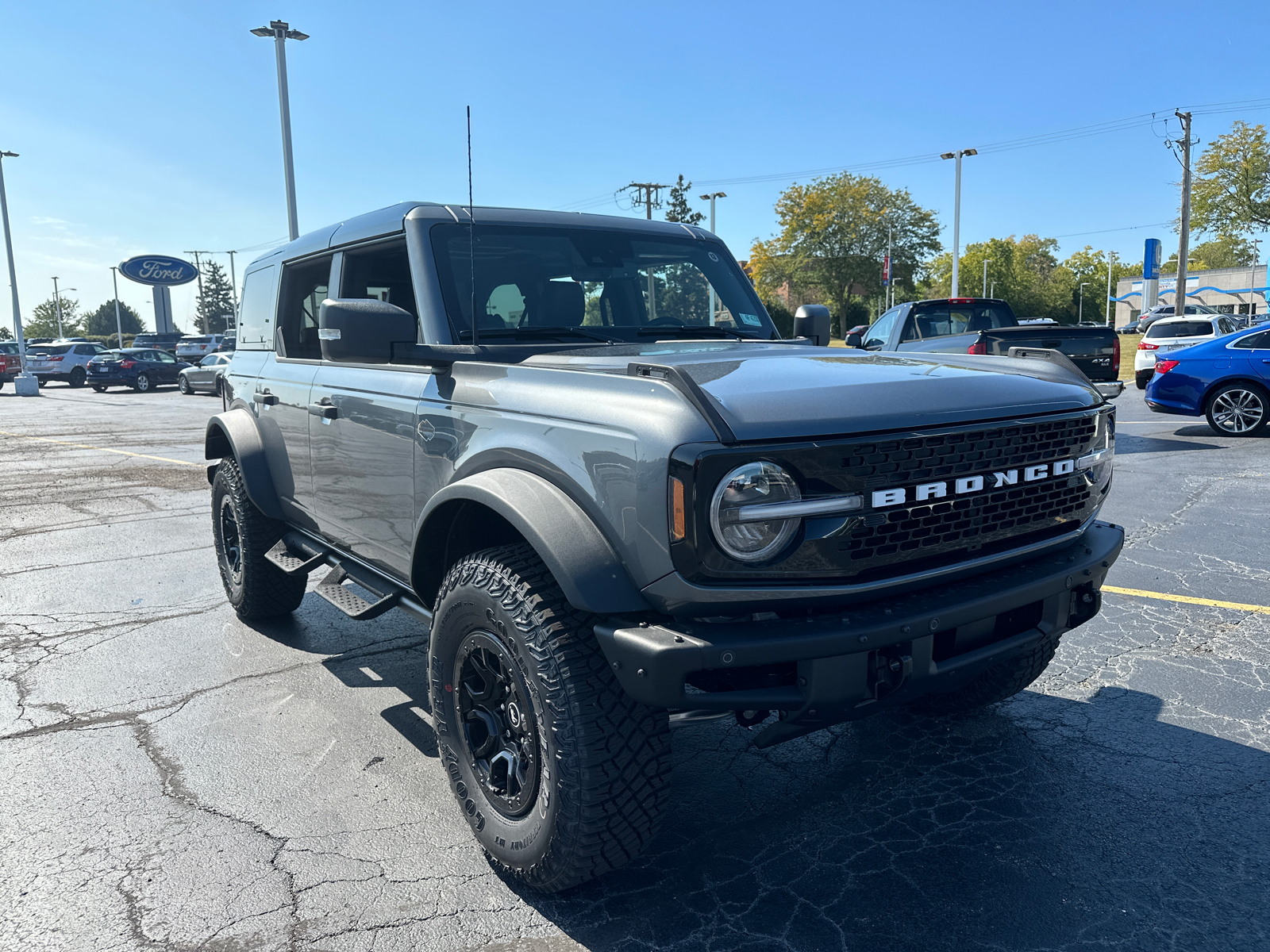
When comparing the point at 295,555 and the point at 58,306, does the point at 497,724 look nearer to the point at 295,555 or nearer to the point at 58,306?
the point at 295,555

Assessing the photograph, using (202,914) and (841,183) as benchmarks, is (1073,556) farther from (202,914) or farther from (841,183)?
(841,183)

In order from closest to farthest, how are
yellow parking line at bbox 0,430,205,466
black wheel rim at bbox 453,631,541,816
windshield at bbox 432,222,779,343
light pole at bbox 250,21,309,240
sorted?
1. black wheel rim at bbox 453,631,541,816
2. windshield at bbox 432,222,779,343
3. yellow parking line at bbox 0,430,205,466
4. light pole at bbox 250,21,309,240

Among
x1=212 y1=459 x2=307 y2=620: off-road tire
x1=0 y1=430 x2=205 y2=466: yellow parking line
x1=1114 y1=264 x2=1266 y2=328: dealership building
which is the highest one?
x1=1114 y1=264 x2=1266 y2=328: dealership building

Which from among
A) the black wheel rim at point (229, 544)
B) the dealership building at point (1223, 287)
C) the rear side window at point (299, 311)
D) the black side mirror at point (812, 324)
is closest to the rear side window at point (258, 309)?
the rear side window at point (299, 311)

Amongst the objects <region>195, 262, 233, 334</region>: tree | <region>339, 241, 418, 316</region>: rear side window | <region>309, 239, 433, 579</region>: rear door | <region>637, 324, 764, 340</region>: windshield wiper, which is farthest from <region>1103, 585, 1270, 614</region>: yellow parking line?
<region>195, 262, 233, 334</region>: tree

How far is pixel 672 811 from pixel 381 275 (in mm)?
2379

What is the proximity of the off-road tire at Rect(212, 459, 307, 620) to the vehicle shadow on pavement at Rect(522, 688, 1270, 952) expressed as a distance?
2.51 m

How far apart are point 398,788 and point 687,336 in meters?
2.00

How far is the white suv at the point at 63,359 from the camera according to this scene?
3588 centimetres

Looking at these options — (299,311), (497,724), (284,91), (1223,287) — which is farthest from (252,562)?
(1223,287)

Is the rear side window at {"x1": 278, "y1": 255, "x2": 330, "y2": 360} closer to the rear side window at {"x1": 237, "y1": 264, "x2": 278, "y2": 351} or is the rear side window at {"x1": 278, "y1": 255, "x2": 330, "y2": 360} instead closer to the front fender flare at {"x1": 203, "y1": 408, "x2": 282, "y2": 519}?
the rear side window at {"x1": 237, "y1": 264, "x2": 278, "y2": 351}

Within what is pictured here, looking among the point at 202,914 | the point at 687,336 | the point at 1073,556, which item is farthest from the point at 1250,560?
the point at 202,914

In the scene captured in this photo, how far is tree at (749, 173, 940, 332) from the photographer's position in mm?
60812

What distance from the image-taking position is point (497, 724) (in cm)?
275
